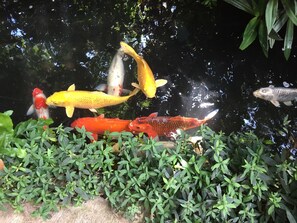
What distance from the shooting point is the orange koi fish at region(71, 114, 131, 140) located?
1985 mm

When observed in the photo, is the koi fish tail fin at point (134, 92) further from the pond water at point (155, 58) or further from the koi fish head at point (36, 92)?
the koi fish head at point (36, 92)

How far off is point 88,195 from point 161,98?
69cm

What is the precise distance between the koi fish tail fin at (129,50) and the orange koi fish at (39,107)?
1.73 ft

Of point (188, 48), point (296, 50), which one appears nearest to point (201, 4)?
point (188, 48)

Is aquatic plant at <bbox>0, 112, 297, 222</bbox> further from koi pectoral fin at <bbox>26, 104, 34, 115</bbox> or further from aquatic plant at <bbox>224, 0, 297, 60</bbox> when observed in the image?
aquatic plant at <bbox>224, 0, 297, 60</bbox>

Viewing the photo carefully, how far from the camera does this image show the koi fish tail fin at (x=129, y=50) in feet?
7.13

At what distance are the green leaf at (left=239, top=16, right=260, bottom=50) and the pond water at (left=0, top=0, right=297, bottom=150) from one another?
0.48ft

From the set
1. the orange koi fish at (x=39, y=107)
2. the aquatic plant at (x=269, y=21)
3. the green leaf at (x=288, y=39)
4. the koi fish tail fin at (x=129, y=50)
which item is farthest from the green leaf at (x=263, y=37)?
the orange koi fish at (x=39, y=107)

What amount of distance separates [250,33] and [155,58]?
0.54m

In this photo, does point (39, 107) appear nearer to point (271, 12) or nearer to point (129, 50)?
point (129, 50)

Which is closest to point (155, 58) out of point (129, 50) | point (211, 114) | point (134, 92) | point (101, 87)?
point (129, 50)

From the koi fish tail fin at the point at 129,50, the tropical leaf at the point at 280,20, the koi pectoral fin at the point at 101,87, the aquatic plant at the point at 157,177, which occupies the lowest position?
the aquatic plant at the point at 157,177

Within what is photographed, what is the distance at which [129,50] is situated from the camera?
2197 millimetres

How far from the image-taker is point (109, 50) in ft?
7.29
